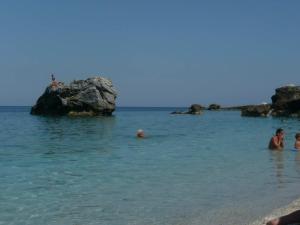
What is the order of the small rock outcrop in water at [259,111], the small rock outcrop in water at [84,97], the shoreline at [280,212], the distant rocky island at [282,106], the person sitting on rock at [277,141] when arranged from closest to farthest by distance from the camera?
the shoreline at [280,212] → the person sitting on rock at [277,141] → the small rock outcrop in water at [84,97] → the distant rocky island at [282,106] → the small rock outcrop in water at [259,111]

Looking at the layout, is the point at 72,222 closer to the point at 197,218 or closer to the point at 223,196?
the point at 197,218

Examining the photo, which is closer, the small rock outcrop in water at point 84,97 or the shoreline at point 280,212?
the shoreline at point 280,212

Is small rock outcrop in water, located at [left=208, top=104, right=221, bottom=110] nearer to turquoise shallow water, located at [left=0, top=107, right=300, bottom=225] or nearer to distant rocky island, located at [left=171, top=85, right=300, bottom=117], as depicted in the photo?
distant rocky island, located at [left=171, top=85, right=300, bottom=117]

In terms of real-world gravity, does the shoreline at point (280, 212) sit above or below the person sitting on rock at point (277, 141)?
below

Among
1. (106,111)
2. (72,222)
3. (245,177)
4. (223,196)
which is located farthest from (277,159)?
(106,111)

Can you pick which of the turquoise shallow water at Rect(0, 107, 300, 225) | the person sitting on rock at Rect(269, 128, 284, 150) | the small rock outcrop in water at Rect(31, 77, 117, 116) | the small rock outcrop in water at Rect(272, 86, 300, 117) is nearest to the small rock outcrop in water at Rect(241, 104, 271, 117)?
the small rock outcrop in water at Rect(272, 86, 300, 117)

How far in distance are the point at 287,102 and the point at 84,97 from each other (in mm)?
29600

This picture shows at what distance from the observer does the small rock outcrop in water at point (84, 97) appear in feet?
245

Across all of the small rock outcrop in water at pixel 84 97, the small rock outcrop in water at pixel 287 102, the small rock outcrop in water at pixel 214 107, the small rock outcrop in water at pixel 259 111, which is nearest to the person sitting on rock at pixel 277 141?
the small rock outcrop in water at pixel 84 97

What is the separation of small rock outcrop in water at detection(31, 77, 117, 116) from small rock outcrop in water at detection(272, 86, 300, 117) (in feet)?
79.7

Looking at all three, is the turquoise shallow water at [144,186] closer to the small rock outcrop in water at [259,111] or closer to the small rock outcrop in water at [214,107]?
the small rock outcrop in water at [259,111]

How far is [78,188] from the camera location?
47.1 feet

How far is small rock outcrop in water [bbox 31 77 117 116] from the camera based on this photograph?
7481 cm

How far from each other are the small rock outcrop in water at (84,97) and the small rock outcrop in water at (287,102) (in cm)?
2430
